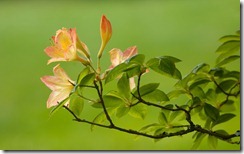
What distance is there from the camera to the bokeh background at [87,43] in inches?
45.9

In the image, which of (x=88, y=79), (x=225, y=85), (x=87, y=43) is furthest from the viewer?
(x=87, y=43)

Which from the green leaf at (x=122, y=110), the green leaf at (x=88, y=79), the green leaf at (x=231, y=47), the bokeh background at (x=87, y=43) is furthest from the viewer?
the bokeh background at (x=87, y=43)

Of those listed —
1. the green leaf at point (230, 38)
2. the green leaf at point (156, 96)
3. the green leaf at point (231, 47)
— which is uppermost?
the green leaf at point (230, 38)

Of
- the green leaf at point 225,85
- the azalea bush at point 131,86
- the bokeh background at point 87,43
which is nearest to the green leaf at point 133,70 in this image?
the azalea bush at point 131,86

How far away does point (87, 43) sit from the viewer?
48.9 inches

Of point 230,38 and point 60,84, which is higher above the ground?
point 230,38

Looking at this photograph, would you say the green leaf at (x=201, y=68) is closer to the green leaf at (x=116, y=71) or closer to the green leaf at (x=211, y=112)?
the green leaf at (x=211, y=112)

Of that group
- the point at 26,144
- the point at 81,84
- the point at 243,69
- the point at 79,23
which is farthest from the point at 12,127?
the point at 243,69

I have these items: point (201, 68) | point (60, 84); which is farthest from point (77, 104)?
point (201, 68)

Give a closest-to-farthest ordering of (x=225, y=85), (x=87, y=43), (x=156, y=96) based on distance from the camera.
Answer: (x=156, y=96) < (x=225, y=85) < (x=87, y=43)

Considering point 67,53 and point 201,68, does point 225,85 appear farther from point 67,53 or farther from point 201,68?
point 67,53

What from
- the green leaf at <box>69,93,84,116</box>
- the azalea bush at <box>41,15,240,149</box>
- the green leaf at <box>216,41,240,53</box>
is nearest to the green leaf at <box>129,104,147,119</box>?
the azalea bush at <box>41,15,240,149</box>

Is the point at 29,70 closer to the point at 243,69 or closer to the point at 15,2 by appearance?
the point at 15,2

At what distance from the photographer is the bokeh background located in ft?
3.83
